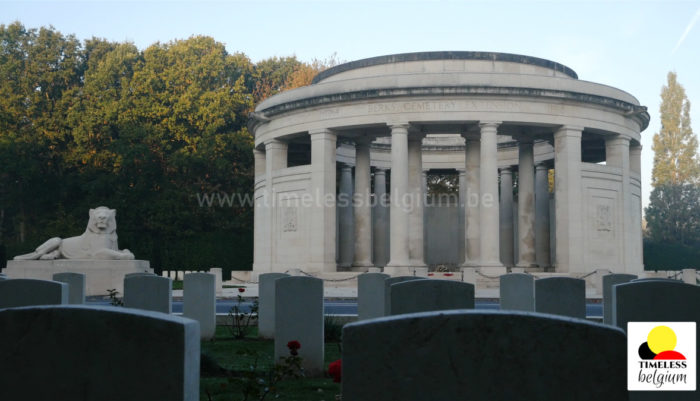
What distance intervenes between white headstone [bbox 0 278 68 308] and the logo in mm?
7408

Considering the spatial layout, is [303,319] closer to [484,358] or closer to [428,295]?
[428,295]

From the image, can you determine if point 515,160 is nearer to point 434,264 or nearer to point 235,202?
point 434,264

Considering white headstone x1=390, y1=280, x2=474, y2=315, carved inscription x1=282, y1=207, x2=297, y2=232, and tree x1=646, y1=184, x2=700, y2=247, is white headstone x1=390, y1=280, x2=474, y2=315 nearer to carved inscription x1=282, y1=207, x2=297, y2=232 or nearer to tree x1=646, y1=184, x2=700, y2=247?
carved inscription x1=282, y1=207, x2=297, y2=232

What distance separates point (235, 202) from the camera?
205ft

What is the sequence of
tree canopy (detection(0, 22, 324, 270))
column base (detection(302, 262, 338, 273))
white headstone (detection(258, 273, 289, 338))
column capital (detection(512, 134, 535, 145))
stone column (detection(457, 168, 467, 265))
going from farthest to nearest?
1. tree canopy (detection(0, 22, 324, 270))
2. stone column (detection(457, 168, 467, 265))
3. column capital (detection(512, 134, 535, 145))
4. column base (detection(302, 262, 338, 273))
5. white headstone (detection(258, 273, 289, 338))

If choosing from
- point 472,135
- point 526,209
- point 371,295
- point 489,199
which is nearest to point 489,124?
point 489,199

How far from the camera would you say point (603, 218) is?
4294cm

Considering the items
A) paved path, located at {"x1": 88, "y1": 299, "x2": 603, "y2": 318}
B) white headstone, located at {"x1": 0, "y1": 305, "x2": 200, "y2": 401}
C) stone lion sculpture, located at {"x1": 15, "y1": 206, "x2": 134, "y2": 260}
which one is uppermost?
stone lion sculpture, located at {"x1": 15, "y1": 206, "x2": 134, "y2": 260}

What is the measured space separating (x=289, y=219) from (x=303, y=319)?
33.4 m

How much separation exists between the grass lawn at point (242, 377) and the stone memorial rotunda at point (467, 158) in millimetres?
25531

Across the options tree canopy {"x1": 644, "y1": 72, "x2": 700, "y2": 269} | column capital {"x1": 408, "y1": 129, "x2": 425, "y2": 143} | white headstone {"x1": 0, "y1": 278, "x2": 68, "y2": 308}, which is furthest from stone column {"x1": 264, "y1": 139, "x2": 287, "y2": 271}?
tree canopy {"x1": 644, "y1": 72, "x2": 700, "y2": 269}

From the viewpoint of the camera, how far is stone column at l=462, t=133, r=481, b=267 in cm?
4488

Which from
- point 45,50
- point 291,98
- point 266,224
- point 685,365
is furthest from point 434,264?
point 685,365

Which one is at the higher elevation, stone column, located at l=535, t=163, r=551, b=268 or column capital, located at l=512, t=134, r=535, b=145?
column capital, located at l=512, t=134, r=535, b=145
